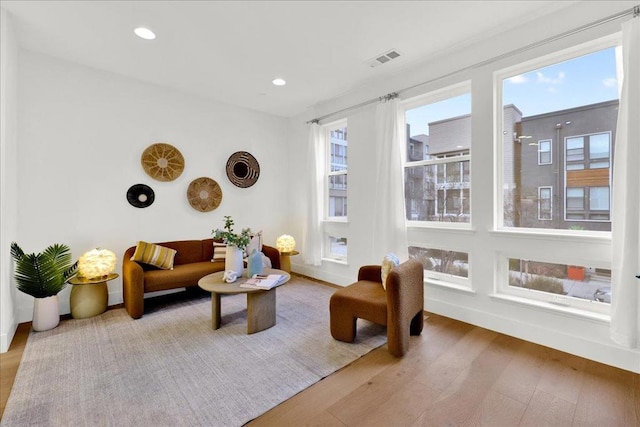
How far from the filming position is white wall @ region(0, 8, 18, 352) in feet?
7.96

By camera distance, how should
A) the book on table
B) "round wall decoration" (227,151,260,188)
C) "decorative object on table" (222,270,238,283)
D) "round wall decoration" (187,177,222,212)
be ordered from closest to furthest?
the book on table → "decorative object on table" (222,270,238,283) → "round wall decoration" (187,177,222,212) → "round wall decoration" (227,151,260,188)

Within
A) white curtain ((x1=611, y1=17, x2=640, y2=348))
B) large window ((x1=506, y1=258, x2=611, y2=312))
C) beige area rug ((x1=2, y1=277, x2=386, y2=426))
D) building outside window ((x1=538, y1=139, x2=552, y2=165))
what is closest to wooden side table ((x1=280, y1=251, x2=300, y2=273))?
beige area rug ((x1=2, y1=277, x2=386, y2=426))

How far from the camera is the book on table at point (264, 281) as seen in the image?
281 cm

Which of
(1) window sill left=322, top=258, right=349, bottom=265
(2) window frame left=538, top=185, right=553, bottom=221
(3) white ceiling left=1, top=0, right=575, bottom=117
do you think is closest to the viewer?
(3) white ceiling left=1, top=0, right=575, bottom=117

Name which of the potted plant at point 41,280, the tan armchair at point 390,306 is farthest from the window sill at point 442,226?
the potted plant at point 41,280

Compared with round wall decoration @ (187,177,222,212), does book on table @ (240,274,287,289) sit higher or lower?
lower

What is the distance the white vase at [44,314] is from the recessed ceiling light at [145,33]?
2.80m

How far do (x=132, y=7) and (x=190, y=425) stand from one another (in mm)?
3178

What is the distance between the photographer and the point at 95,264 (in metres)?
3.14

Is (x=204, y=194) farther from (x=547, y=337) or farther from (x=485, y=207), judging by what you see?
(x=547, y=337)

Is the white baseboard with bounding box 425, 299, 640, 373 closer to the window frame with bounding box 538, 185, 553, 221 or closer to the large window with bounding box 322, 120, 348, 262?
the window frame with bounding box 538, 185, 553, 221

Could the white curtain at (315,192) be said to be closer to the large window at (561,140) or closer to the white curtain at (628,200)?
the large window at (561,140)

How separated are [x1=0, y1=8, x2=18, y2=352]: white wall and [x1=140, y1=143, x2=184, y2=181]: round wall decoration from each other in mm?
1249

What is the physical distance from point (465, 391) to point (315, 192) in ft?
11.0
